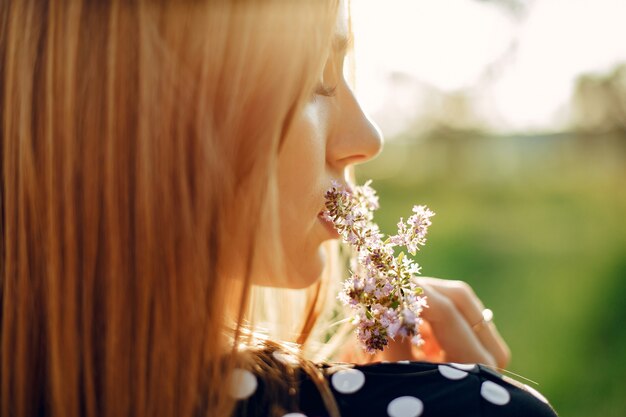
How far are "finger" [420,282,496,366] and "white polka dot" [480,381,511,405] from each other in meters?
0.45

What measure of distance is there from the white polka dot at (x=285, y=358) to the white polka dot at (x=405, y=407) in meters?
0.19

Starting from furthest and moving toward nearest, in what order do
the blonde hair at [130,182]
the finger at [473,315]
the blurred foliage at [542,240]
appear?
the blurred foliage at [542,240] → the finger at [473,315] → the blonde hair at [130,182]

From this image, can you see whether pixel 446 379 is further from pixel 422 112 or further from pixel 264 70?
pixel 422 112

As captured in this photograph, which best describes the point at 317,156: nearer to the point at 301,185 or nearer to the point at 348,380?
the point at 301,185

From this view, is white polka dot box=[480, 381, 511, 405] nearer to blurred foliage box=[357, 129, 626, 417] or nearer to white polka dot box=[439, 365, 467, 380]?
white polka dot box=[439, 365, 467, 380]

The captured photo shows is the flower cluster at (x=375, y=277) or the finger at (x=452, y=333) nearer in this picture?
the flower cluster at (x=375, y=277)

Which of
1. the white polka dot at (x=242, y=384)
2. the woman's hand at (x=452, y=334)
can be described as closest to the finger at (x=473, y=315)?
the woman's hand at (x=452, y=334)

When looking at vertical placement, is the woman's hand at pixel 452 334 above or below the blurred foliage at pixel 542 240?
above

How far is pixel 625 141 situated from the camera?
1009 cm

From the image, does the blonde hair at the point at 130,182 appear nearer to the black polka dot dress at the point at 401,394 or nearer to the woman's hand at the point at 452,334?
the black polka dot dress at the point at 401,394

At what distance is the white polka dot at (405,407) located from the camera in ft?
3.66

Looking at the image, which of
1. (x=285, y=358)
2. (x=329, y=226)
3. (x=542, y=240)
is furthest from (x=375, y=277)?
(x=542, y=240)

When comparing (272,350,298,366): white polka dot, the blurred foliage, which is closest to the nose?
(272,350,298,366): white polka dot

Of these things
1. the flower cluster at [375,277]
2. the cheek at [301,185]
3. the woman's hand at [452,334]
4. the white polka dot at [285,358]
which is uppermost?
the cheek at [301,185]
